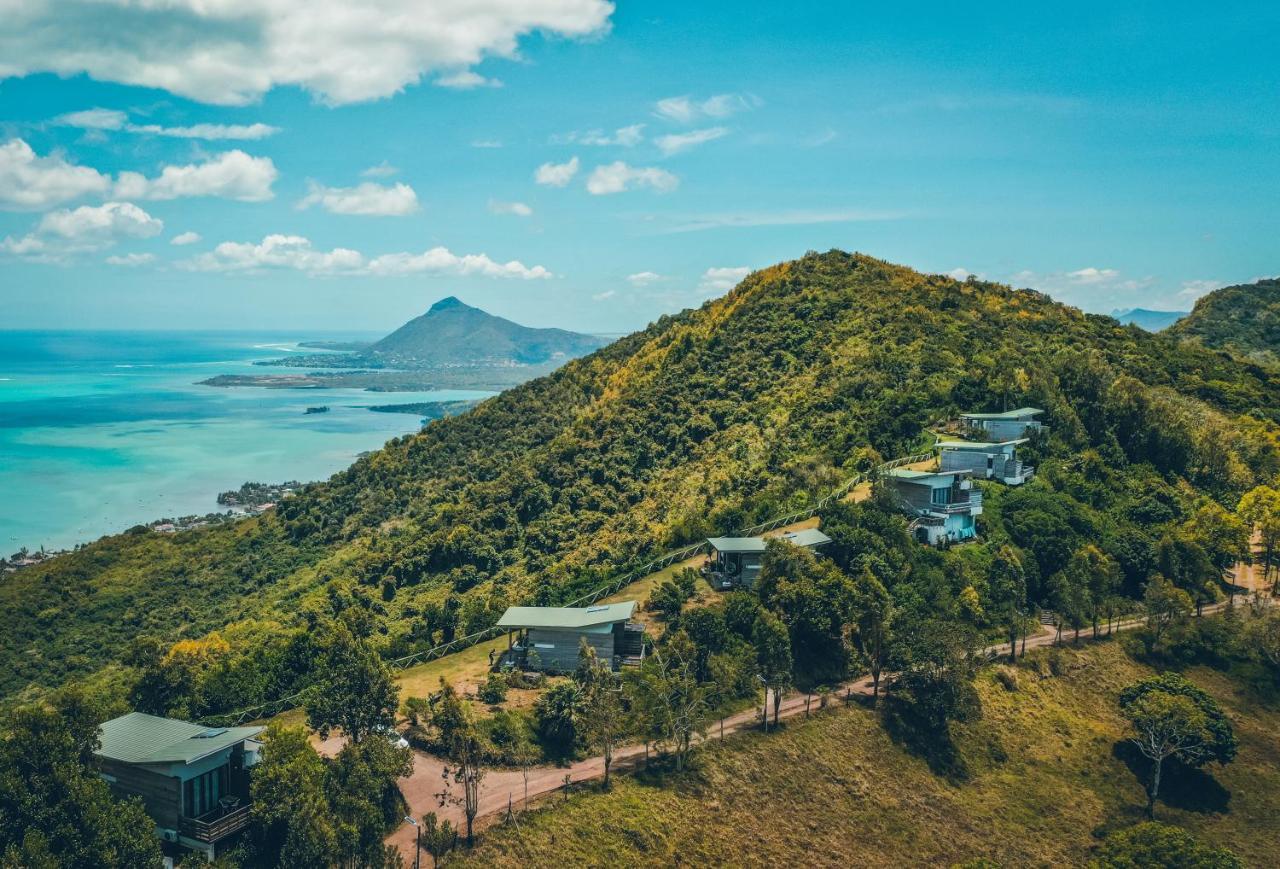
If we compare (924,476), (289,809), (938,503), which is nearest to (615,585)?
(924,476)

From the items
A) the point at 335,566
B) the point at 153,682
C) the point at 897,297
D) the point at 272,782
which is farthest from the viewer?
the point at 897,297

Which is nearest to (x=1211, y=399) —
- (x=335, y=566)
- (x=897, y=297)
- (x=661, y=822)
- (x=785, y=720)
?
(x=897, y=297)

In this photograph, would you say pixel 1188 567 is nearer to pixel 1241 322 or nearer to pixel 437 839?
pixel 437 839

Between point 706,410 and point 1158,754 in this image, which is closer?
point 1158,754

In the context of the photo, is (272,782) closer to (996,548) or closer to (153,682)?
(153,682)

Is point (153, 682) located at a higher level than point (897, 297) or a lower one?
lower

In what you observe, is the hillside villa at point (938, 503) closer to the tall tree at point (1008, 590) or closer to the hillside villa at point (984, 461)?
the tall tree at point (1008, 590)
